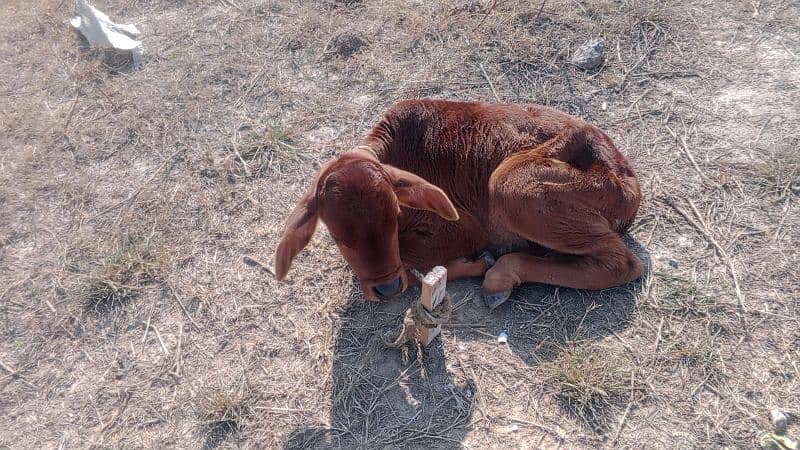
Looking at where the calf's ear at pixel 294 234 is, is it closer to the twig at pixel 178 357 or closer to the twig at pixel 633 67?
the twig at pixel 178 357

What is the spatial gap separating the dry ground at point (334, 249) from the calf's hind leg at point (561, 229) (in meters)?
0.17

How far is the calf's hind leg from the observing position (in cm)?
405

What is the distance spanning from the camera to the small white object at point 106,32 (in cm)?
686

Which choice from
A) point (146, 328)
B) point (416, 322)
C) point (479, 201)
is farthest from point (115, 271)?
point (479, 201)

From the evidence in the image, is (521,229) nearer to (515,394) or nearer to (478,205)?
(478,205)

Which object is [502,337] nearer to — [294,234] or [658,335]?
[658,335]

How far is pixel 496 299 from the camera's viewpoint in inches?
164

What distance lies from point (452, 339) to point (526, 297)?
709 millimetres

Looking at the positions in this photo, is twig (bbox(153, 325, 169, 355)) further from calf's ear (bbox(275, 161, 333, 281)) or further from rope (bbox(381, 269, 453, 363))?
rope (bbox(381, 269, 453, 363))

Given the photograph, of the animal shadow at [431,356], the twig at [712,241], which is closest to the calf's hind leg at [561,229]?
the animal shadow at [431,356]

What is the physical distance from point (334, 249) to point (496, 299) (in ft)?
4.90

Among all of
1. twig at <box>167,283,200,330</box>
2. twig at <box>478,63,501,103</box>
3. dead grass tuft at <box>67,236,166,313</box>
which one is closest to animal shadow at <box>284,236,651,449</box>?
twig at <box>167,283,200,330</box>

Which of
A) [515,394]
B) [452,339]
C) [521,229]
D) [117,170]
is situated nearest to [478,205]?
[521,229]

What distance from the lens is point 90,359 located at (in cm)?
414
